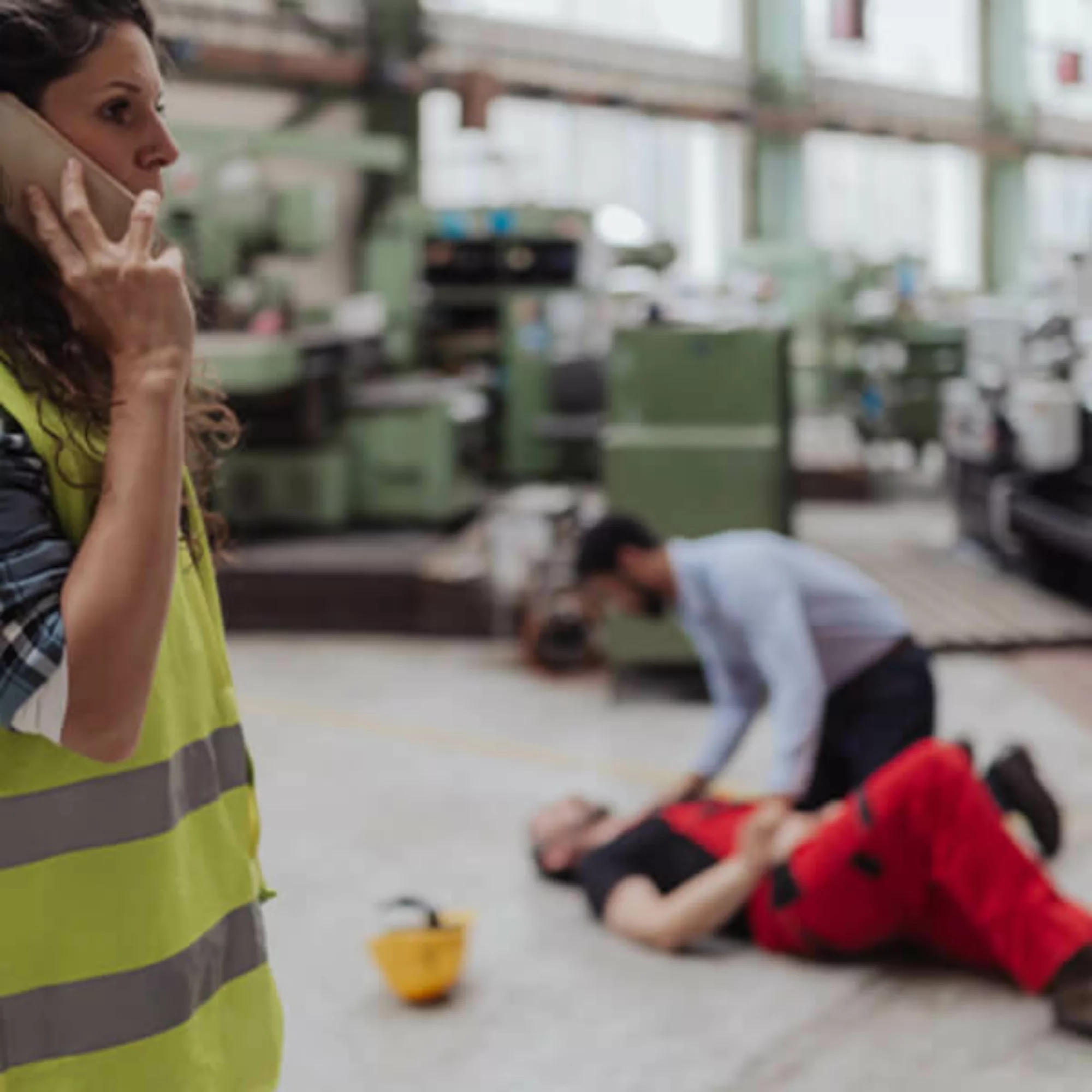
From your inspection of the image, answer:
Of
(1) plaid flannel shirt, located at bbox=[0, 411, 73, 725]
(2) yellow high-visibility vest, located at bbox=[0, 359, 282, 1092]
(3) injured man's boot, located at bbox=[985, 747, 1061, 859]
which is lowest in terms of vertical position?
(3) injured man's boot, located at bbox=[985, 747, 1061, 859]

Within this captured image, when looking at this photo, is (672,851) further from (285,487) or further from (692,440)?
(285,487)

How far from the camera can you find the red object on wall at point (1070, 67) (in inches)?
391

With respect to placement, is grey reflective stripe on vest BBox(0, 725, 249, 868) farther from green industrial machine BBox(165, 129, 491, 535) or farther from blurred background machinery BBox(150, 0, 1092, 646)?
green industrial machine BBox(165, 129, 491, 535)

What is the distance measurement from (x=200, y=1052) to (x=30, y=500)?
450mm

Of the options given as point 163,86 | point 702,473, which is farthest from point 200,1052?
point 702,473

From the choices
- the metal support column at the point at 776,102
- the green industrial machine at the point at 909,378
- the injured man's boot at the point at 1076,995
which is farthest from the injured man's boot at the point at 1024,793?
the metal support column at the point at 776,102

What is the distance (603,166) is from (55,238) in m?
12.5

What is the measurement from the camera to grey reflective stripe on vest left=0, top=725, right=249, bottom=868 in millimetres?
1056

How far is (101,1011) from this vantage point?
3.60 ft

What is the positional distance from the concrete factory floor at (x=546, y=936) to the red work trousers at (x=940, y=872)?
139 mm

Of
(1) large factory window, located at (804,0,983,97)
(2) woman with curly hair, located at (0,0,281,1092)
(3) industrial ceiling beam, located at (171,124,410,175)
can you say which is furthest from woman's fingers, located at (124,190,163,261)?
(1) large factory window, located at (804,0,983,97)

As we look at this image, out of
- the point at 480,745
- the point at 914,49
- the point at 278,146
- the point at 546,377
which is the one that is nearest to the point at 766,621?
the point at 480,745

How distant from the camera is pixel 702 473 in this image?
16.7ft

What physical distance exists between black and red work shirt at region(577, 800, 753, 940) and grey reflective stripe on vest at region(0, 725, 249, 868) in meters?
2.14
